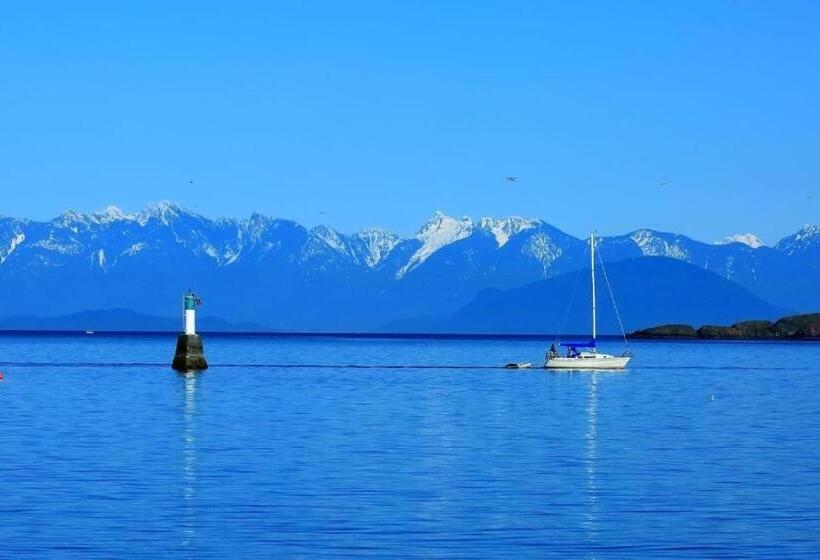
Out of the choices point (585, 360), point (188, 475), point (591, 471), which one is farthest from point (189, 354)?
point (591, 471)

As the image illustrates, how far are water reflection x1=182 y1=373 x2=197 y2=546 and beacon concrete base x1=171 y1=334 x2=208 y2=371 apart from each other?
32.6 meters

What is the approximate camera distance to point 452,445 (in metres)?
53.7

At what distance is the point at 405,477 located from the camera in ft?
142

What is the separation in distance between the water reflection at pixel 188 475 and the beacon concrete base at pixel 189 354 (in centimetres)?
3262

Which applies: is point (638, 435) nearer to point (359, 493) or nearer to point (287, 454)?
point (287, 454)

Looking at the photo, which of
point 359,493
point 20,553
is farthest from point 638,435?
point 20,553

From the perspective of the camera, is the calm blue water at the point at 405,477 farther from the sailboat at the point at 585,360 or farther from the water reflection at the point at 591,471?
the sailboat at the point at 585,360

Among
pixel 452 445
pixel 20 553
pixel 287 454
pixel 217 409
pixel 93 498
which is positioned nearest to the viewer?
pixel 20 553

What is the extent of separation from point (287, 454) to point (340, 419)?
677 inches

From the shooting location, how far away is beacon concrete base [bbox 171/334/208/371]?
111m

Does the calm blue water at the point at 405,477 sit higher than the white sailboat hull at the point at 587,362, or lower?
lower

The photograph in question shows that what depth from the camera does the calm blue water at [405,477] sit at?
32.6 metres

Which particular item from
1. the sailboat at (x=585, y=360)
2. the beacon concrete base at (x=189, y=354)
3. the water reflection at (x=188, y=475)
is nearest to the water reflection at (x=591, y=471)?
the water reflection at (x=188, y=475)

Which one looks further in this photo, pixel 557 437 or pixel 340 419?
pixel 340 419
